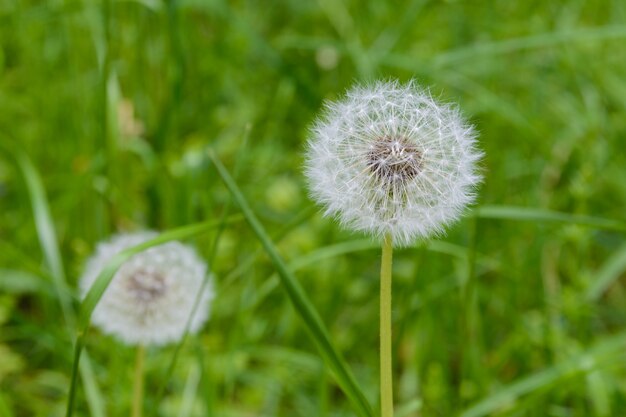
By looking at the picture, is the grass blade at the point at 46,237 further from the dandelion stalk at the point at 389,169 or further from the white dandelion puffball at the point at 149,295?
the dandelion stalk at the point at 389,169

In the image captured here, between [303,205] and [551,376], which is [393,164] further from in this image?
[303,205]

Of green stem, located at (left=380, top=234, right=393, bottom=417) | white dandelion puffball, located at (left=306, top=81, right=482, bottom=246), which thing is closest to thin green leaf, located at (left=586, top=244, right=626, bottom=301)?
white dandelion puffball, located at (left=306, top=81, right=482, bottom=246)

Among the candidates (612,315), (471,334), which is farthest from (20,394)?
(612,315)

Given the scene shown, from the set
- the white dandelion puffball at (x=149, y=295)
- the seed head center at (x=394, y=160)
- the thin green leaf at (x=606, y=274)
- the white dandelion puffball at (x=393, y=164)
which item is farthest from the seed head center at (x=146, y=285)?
the thin green leaf at (x=606, y=274)

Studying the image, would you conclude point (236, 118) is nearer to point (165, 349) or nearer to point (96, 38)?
point (96, 38)

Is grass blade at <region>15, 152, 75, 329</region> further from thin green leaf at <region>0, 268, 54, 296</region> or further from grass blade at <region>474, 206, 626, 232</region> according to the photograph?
grass blade at <region>474, 206, 626, 232</region>

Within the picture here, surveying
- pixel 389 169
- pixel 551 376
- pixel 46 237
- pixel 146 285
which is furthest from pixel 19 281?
pixel 389 169
